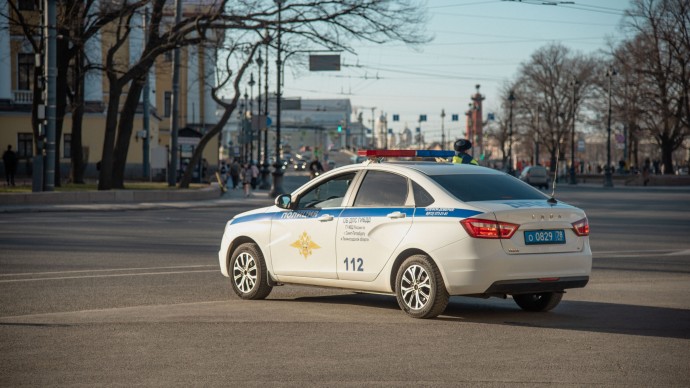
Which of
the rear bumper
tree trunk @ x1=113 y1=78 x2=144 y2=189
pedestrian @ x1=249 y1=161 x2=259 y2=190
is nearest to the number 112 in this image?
the rear bumper

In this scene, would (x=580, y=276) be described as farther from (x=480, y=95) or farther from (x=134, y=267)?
(x=480, y=95)

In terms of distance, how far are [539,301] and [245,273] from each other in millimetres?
3228

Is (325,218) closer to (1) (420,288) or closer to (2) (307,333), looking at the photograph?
(1) (420,288)

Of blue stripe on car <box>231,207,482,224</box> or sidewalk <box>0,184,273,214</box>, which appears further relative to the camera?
sidewalk <box>0,184,273,214</box>

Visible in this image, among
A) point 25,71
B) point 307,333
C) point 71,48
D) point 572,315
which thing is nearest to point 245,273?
point 307,333

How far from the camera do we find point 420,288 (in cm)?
1041

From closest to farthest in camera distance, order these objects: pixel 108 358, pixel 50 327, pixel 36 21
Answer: pixel 108 358, pixel 50 327, pixel 36 21

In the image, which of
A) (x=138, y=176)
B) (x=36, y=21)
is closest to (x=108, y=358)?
(x=36, y=21)

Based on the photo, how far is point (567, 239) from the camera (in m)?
10.5

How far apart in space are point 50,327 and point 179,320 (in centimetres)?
116

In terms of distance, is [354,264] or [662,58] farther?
[662,58]

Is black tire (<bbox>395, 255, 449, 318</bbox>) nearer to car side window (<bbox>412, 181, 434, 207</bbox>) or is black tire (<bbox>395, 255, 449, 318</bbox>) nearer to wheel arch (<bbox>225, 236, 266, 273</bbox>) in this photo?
car side window (<bbox>412, 181, 434, 207</bbox>)

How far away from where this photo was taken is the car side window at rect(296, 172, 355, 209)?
11656 millimetres

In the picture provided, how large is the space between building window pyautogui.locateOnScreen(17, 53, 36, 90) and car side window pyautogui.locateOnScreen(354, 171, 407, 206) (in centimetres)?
5468
